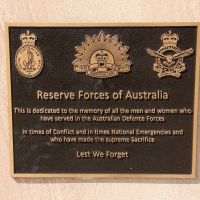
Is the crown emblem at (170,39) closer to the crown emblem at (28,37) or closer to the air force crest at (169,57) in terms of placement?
the air force crest at (169,57)

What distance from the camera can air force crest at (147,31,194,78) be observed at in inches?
83.6

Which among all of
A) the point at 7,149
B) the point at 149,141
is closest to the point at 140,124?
the point at 149,141

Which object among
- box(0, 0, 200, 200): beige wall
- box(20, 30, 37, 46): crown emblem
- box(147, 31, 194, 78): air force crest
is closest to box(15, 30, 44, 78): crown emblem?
box(20, 30, 37, 46): crown emblem

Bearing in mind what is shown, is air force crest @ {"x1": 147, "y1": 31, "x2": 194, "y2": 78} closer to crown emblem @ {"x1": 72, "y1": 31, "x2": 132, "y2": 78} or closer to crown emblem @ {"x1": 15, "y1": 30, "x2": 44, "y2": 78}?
crown emblem @ {"x1": 72, "y1": 31, "x2": 132, "y2": 78}

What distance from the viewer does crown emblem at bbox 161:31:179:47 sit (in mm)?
2117

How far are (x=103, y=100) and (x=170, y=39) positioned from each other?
629mm

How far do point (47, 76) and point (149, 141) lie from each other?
2.86ft

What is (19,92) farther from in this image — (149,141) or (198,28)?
(198,28)

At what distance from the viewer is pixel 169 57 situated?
7.00 feet

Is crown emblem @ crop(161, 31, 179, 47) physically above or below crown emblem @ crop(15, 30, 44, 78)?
above

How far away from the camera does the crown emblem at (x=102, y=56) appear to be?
2135mm
